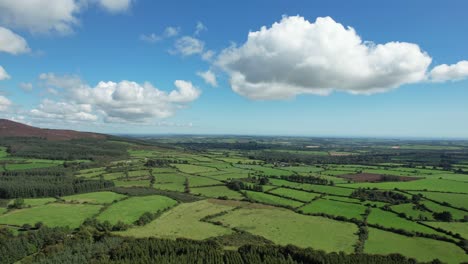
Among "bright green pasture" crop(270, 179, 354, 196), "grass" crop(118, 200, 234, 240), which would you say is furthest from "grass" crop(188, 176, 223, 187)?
"grass" crop(118, 200, 234, 240)

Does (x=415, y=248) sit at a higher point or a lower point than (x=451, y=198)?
lower

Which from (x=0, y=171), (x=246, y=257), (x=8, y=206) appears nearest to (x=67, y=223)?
(x=8, y=206)

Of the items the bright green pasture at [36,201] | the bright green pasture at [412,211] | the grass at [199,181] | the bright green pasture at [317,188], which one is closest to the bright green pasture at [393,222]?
the bright green pasture at [412,211]

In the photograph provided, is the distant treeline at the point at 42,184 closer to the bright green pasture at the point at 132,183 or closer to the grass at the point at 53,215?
the bright green pasture at the point at 132,183

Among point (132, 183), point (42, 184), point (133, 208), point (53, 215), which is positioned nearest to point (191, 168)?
point (132, 183)

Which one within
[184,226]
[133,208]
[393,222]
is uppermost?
[393,222]

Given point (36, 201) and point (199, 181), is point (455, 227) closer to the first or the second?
point (199, 181)
